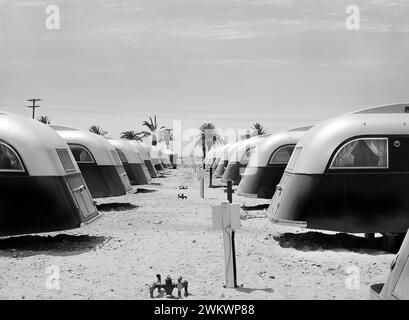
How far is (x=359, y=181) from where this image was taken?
32.9ft

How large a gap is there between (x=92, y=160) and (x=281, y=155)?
5.90 meters

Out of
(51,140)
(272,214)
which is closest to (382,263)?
(272,214)

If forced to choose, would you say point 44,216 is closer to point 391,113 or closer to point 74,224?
point 74,224

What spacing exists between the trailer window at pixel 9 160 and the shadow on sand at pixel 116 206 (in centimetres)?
762

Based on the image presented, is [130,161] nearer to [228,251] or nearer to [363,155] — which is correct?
[363,155]

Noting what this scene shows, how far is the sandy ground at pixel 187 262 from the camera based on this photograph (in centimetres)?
727

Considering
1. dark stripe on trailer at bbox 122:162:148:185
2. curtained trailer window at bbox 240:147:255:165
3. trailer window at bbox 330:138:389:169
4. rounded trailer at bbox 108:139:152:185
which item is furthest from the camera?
curtained trailer window at bbox 240:147:255:165

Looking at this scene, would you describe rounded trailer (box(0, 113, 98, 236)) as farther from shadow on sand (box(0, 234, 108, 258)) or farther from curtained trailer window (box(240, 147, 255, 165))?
curtained trailer window (box(240, 147, 255, 165))

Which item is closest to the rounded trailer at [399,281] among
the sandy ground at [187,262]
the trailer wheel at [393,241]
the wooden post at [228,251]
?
the sandy ground at [187,262]

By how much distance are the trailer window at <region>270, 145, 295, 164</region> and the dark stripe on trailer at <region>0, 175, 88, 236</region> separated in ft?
26.1

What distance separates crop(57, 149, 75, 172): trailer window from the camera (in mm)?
10853

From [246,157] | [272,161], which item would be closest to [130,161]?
[246,157]

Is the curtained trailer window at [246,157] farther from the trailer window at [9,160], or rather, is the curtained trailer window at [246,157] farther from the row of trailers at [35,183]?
the trailer window at [9,160]

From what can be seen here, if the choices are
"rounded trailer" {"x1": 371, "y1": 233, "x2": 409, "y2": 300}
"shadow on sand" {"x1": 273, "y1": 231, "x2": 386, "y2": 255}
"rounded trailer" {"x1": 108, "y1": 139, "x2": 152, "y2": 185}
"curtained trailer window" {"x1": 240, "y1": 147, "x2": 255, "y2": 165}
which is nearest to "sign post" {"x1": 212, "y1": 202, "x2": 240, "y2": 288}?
"rounded trailer" {"x1": 371, "y1": 233, "x2": 409, "y2": 300}
